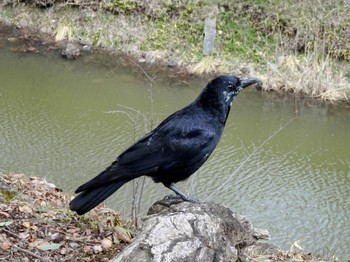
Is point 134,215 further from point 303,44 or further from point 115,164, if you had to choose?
point 303,44

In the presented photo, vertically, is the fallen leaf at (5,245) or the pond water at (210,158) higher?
the fallen leaf at (5,245)

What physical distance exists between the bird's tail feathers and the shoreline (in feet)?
32.8

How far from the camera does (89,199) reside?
3215mm

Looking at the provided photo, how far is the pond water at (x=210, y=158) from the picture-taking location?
7586mm

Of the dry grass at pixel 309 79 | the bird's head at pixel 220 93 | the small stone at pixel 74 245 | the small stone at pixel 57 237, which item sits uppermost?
the bird's head at pixel 220 93

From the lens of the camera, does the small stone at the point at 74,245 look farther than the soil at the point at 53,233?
Yes

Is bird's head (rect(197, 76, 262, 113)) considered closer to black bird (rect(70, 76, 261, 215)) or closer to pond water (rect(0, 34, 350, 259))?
black bird (rect(70, 76, 261, 215))

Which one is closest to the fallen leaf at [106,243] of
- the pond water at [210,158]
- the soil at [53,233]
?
the soil at [53,233]

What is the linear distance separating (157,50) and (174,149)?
436 inches

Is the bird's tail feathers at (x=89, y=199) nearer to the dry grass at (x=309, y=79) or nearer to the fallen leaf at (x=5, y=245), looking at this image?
the fallen leaf at (x=5, y=245)

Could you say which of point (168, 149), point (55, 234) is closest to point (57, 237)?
point (55, 234)

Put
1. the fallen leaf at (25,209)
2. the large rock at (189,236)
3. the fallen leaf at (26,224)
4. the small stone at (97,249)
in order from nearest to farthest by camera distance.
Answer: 1. the large rock at (189,236)
2. the small stone at (97,249)
3. the fallen leaf at (26,224)
4. the fallen leaf at (25,209)

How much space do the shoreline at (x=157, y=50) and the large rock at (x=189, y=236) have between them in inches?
388

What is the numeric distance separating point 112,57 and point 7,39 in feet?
9.00
